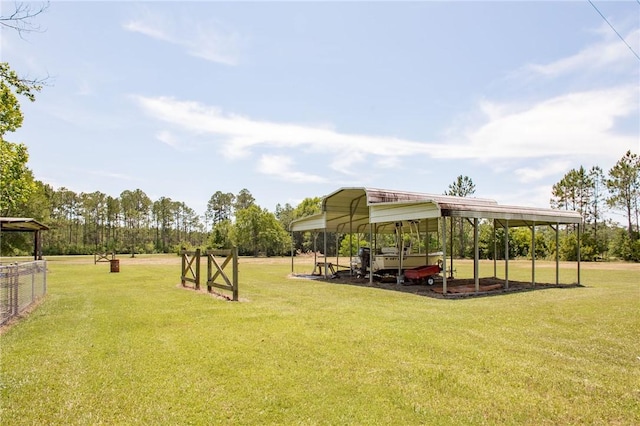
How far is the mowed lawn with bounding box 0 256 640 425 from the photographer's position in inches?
155

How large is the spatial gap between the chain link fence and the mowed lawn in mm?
392

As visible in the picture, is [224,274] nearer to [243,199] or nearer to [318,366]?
[318,366]

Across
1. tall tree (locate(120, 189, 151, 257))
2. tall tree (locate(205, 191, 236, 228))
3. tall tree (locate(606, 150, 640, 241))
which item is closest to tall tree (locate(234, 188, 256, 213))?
tall tree (locate(205, 191, 236, 228))

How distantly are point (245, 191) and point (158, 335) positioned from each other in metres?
85.3

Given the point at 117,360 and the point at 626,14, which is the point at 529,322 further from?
the point at 117,360

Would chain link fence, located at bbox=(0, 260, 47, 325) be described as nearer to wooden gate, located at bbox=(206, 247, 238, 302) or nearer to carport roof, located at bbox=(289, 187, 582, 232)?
wooden gate, located at bbox=(206, 247, 238, 302)

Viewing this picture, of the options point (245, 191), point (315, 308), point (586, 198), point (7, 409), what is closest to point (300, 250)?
point (245, 191)

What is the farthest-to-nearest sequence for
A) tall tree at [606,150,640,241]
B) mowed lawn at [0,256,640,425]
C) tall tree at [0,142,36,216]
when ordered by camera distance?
tall tree at [606,150,640,241] < tall tree at [0,142,36,216] < mowed lawn at [0,256,640,425]

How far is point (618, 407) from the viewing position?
4141mm

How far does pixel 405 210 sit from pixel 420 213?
2.95ft

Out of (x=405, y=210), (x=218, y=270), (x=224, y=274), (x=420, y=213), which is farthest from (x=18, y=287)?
(x=405, y=210)

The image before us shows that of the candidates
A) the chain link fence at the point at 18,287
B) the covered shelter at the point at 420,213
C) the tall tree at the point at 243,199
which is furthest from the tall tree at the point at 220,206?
the chain link fence at the point at 18,287

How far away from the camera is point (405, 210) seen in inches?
594

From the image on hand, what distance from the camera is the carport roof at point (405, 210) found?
13828 millimetres
